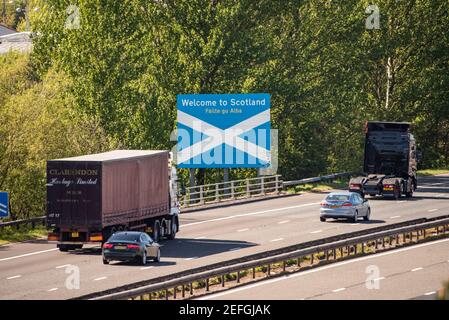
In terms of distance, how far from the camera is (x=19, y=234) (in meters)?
53.9

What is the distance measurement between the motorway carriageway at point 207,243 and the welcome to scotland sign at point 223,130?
3.10 meters

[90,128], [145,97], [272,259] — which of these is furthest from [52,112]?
[272,259]

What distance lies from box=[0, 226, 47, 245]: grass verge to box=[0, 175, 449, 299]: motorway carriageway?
114 cm

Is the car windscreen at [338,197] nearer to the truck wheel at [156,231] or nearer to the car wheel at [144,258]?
the truck wheel at [156,231]

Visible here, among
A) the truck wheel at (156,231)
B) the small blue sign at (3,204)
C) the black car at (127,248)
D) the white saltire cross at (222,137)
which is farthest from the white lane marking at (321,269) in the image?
the white saltire cross at (222,137)

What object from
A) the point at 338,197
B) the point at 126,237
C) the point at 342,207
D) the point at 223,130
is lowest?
the point at 126,237

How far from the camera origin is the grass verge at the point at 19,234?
52703 mm

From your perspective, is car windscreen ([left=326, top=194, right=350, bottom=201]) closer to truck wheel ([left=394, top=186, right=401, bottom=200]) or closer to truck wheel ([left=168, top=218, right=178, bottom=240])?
truck wheel ([left=168, top=218, right=178, bottom=240])

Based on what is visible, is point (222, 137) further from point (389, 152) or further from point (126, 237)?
point (126, 237)

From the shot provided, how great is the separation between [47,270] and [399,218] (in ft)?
69.6

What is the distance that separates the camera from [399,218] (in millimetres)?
58719

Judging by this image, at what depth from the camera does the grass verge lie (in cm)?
5270

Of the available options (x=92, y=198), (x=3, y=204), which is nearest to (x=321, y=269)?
(x=92, y=198)

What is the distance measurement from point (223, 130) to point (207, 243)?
1992 centimetres
